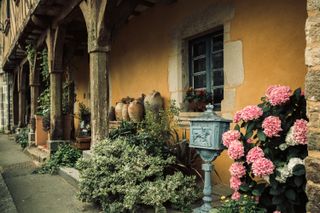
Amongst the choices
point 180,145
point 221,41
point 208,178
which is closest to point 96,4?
point 221,41

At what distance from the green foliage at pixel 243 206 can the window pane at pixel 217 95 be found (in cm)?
212

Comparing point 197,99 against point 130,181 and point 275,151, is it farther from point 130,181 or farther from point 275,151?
point 275,151

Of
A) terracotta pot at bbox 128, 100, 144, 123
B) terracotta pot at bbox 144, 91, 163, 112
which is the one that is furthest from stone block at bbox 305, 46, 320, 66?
terracotta pot at bbox 128, 100, 144, 123

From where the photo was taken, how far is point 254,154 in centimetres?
247

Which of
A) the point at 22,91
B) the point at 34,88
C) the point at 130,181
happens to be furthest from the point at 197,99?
the point at 22,91

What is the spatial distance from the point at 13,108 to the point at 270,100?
1533 centimetres

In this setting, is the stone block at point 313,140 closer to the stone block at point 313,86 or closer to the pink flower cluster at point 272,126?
the stone block at point 313,86

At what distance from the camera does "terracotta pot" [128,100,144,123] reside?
18.9ft

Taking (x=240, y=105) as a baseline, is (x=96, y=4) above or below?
above

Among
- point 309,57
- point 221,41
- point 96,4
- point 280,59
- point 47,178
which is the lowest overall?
point 47,178

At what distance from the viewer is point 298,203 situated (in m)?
2.36

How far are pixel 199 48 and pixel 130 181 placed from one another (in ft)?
7.54

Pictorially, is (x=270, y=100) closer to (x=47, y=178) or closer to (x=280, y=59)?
(x=280, y=59)

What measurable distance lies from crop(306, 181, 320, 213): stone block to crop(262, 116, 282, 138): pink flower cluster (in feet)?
1.90
